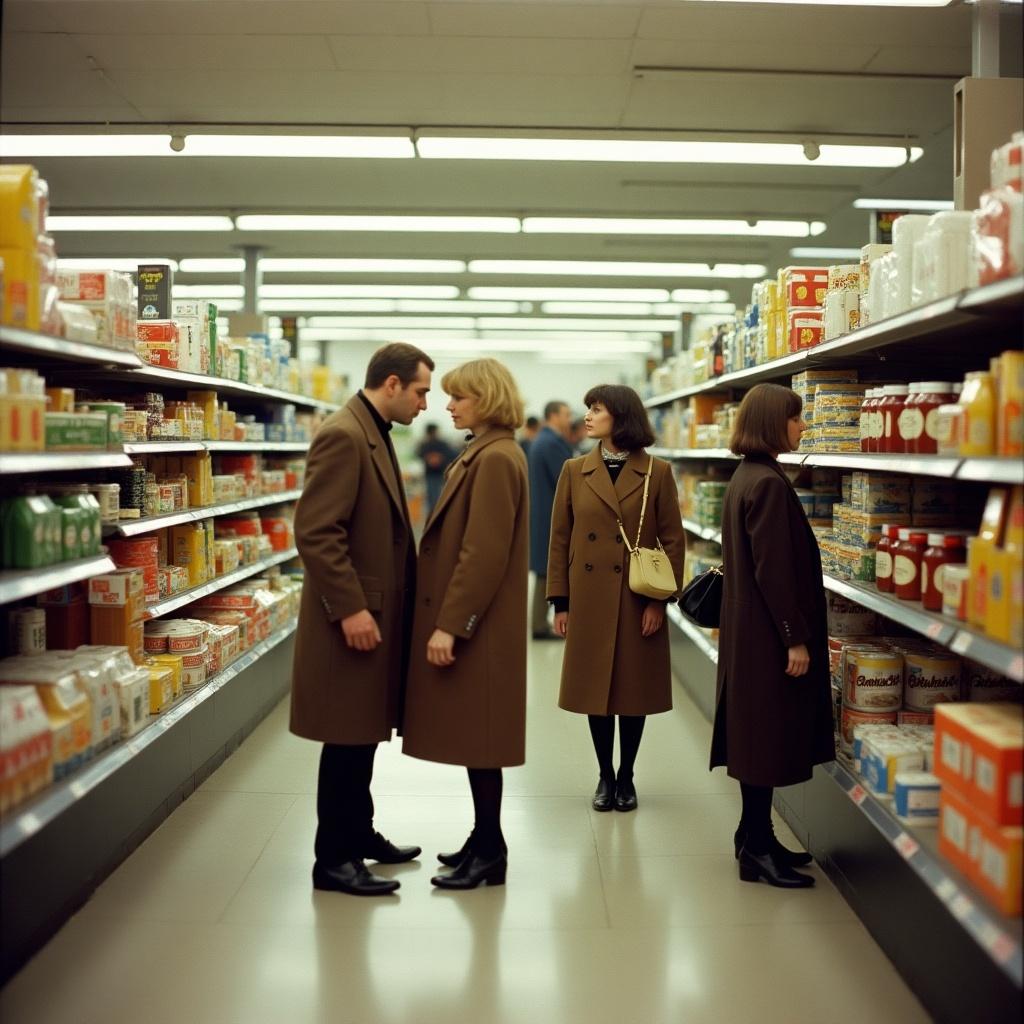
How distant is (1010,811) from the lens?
2.23m

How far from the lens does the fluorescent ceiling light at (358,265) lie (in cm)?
1031

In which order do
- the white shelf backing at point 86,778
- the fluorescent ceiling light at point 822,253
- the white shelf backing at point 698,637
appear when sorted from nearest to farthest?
the white shelf backing at point 86,778 → the white shelf backing at point 698,637 → the fluorescent ceiling light at point 822,253

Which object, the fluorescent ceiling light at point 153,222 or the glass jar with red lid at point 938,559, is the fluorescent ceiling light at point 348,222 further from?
the glass jar with red lid at point 938,559

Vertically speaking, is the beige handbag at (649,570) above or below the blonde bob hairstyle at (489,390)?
below

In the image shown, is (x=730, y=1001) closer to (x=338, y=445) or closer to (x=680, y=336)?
(x=338, y=445)

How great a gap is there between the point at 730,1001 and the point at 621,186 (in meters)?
6.81

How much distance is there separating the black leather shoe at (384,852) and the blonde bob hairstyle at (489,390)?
1.56 meters

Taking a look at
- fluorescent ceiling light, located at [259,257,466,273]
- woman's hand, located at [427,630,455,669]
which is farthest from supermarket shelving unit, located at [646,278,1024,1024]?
fluorescent ceiling light, located at [259,257,466,273]

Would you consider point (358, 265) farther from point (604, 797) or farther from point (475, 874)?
point (475, 874)

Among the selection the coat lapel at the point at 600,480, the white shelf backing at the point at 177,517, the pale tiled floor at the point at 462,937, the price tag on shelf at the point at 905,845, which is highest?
the coat lapel at the point at 600,480

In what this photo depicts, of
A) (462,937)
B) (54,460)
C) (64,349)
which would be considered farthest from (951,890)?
(64,349)

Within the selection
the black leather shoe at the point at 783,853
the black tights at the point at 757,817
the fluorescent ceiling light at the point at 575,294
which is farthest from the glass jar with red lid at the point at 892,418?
the fluorescent ceiling light at the point at 575,294

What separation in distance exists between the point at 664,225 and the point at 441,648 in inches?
247

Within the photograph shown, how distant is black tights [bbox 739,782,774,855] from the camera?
3.44 m
